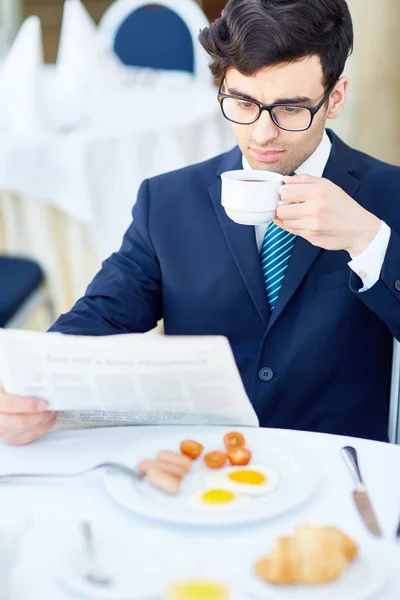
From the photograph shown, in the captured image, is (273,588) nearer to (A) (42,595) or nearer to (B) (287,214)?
(A) (42,595)

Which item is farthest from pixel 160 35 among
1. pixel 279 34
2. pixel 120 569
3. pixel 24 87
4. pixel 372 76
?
pixel 120 569

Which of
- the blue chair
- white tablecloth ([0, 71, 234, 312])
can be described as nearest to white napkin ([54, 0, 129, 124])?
white tablecloth ([0, 71, 234, 312])

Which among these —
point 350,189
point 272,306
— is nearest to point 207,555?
point 272,306

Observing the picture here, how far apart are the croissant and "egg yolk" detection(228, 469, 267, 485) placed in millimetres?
189

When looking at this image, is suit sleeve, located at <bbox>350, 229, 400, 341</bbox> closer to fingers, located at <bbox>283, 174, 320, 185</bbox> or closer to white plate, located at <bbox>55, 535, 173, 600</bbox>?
fingers, located at <bbox>283, 174, 320, 185</bbox>

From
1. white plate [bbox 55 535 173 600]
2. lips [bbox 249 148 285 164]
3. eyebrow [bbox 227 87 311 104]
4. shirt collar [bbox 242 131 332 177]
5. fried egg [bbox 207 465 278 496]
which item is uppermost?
eyebrow [bbox 227 87 311 104]

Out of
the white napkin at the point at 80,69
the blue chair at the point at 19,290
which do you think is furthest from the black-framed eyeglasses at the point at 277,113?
the white napkin at the point at 80,69

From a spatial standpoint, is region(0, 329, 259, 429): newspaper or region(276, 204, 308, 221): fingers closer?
region(0, 329, 259, 429): newspaper

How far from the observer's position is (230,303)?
1631 millimetres

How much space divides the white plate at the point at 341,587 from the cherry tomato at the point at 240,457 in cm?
23

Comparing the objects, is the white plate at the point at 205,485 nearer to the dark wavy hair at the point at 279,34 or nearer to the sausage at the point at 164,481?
the sausage at the point at 164,481

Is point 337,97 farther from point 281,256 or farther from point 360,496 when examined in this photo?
point 360,496

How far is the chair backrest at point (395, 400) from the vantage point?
1.55m

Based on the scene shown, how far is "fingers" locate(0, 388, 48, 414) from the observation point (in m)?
1.19
